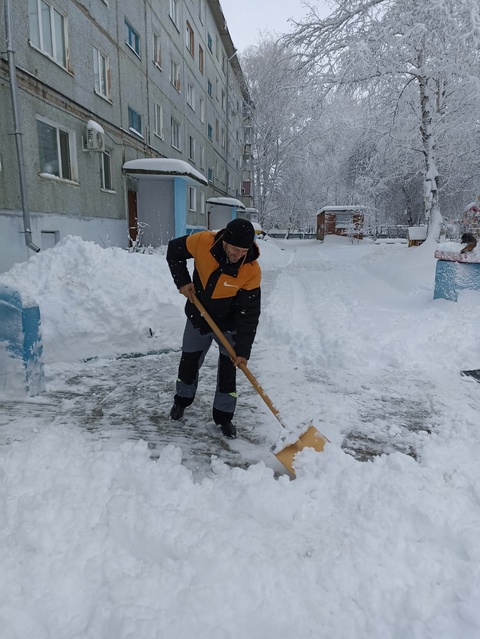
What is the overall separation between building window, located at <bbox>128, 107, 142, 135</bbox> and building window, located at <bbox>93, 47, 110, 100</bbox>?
143cm

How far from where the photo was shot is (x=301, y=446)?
242 cm

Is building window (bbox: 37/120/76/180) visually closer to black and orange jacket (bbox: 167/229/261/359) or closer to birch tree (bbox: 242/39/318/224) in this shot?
black and orange jacket (bbox: 167/229/261/359)

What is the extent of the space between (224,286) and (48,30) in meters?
8.33

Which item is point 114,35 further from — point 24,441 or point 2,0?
point 24,441

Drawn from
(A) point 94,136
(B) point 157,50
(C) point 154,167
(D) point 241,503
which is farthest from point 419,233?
(D) point 241,503

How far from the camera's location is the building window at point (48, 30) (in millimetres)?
7326

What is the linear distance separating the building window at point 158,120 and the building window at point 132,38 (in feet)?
6.40

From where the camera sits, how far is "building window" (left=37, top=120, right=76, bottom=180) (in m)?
7.74

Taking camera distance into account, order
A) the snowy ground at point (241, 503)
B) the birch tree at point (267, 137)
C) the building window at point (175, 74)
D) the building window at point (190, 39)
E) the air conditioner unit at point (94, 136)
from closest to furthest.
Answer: the snowy ground at point (241, 503) < the air conditioner unit at point (94, 136) < the building window at point (175, 74) < the building window at point (190, 39) < the birch tree at point (267, 137)

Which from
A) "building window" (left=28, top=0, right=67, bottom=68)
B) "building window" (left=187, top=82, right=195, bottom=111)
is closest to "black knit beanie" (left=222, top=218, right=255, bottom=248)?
"building window" (left=28, top=0, right=67, bottom=68)

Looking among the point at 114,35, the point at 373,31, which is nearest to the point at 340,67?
the point at 373,31

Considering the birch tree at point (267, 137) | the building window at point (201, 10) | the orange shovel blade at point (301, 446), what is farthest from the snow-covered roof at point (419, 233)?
the building window at point (201, 10)

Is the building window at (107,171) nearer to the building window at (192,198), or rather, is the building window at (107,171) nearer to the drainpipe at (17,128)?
the drainpipe at (17,128)

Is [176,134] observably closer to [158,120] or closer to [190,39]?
[158,120]
